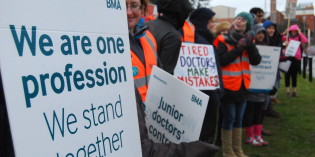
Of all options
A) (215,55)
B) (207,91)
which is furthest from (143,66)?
(215,55)

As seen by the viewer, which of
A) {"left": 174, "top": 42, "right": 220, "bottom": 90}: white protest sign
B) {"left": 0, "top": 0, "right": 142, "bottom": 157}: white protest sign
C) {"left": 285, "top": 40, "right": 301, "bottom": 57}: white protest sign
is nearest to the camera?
{"left": 0, "top": 0, "right": 142, "bottom": 157}: white protest sign

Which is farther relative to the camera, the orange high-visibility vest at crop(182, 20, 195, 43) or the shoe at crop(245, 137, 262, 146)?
the shoe at crop(245, 137, 262, 146)

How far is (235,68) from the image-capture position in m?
4.24

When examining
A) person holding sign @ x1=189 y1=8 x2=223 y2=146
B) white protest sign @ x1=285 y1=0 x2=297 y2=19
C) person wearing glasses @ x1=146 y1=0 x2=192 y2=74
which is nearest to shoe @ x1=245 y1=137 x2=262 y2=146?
person holding sign @ x1=189 y1=8 x2=223 y2=146

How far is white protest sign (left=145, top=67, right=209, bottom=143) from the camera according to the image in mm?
1781

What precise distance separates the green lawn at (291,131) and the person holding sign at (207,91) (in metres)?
1.27

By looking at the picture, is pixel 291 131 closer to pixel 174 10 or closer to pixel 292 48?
pixel 292 48

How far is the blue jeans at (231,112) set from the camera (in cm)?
426

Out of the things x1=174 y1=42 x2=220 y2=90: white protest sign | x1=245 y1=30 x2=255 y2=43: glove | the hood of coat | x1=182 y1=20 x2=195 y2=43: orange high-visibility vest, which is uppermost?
the hood of coat

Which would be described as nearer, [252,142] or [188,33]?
[188,33]

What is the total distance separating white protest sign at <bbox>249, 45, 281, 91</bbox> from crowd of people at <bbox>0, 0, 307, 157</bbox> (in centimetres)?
12

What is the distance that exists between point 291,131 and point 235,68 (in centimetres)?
228

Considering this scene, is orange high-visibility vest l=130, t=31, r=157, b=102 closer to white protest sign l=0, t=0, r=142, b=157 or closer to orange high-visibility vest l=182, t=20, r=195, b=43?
white protest sign l=0, t=0, r=142, b=157

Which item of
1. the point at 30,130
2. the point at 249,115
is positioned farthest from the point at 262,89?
the point at 30,130
